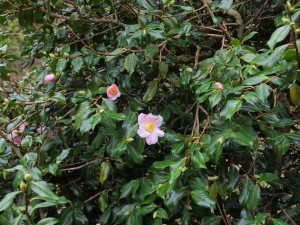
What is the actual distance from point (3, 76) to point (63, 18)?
0.35 m

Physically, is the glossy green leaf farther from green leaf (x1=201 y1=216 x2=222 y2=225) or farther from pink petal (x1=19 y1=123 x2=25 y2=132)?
green leaf (x1=201 y1=216 x2=222 y2=225)

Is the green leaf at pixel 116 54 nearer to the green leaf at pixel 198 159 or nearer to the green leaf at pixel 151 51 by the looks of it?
the green leaf at pixel 151 51

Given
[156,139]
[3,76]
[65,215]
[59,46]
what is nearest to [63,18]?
[59,46]

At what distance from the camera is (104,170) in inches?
52.0

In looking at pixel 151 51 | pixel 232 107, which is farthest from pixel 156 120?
pixel 232 107

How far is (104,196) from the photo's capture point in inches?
54.1

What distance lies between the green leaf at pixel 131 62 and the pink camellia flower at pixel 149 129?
0.55 feet

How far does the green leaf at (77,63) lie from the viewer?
140cm

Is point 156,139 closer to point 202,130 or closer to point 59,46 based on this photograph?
point 202,130

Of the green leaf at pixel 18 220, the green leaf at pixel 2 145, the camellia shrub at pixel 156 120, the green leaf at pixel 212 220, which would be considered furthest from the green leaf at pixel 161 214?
the green leaf at pixel 2 145

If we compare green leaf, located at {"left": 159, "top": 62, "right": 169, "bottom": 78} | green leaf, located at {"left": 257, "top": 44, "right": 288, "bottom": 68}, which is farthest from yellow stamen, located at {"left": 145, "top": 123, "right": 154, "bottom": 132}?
green leaf, located at {"left": 257, "top": 44, "right": 288, "bottom": 68}

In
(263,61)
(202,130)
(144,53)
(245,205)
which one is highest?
(263,61)

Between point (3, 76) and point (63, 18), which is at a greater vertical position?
point (63, 18)

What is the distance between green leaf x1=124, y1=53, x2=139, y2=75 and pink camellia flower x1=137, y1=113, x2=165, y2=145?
0.17 meters
